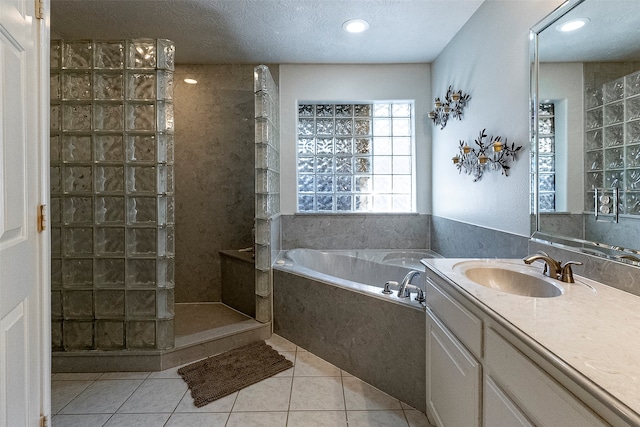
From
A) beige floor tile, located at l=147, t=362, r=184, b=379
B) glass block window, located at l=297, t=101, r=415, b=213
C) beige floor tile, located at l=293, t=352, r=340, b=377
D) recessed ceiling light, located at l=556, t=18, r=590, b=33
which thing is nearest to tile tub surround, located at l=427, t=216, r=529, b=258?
glass block window, located at l=297, t=101, r=415, b=213

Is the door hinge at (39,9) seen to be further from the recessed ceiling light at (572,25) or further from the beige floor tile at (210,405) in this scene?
the recessed ceiling light at (572,25)

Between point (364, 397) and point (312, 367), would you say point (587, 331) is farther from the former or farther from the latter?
point (312, 367)

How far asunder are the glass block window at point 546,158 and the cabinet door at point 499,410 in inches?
38.5

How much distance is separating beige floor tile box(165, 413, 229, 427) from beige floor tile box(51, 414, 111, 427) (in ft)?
1.20

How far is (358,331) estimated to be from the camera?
199cm

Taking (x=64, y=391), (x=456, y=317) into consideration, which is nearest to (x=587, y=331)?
(x=456, y=317)

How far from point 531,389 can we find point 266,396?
1.49m

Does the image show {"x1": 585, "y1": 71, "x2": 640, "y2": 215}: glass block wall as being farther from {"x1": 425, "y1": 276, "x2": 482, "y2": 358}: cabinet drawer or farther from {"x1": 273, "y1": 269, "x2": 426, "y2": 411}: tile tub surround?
{"x1": 273, "y1": 269, "x2": 426, "y2": 411}: tile tub surround

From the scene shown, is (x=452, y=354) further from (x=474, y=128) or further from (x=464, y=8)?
(x=464, y=8)

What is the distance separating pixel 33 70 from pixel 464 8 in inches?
97.0

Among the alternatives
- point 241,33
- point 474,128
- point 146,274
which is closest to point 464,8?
point 474,128

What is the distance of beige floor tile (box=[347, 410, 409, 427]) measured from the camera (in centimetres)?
158

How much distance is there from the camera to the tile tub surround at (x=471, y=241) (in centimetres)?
178

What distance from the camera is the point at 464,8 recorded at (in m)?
2.15
